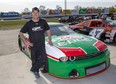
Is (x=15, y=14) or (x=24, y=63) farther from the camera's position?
(x=15, y=14)

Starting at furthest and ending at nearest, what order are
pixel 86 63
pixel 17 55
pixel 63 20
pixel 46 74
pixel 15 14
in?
pixel 15 14
pixel 63 20
pixel 17 55
pixel 46 74
pixel 86 63

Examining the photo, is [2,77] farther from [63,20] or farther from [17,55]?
[63,20]

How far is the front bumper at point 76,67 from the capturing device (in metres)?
3.88

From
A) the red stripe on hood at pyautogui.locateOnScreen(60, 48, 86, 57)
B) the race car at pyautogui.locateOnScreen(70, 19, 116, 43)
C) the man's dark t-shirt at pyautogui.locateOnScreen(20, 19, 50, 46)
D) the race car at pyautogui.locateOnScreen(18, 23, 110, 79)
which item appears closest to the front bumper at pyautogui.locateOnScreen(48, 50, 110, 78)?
the race car at pyautogui.locateOnScreen(18, 23, 110, 79)

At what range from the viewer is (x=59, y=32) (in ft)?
18.1

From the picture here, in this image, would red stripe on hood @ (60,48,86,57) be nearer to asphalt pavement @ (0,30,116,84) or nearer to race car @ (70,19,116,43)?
asphalt pavement @ (0,30,116,84)

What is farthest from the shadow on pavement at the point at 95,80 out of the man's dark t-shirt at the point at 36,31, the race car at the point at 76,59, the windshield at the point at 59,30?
the windshield at the point at 59,30

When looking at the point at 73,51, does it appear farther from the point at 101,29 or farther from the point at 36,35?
the point at 101,29

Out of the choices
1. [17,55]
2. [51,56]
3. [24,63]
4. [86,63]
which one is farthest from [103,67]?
[17,55]

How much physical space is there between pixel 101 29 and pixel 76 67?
4.86 metres

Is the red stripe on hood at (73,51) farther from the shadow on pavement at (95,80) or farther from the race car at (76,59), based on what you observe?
the shadow on pavement at (95,80)

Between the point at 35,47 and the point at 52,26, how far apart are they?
5.57 ft

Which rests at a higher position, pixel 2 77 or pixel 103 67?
pixel 103 67

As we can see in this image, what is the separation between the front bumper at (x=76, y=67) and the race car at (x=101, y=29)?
4004mm
